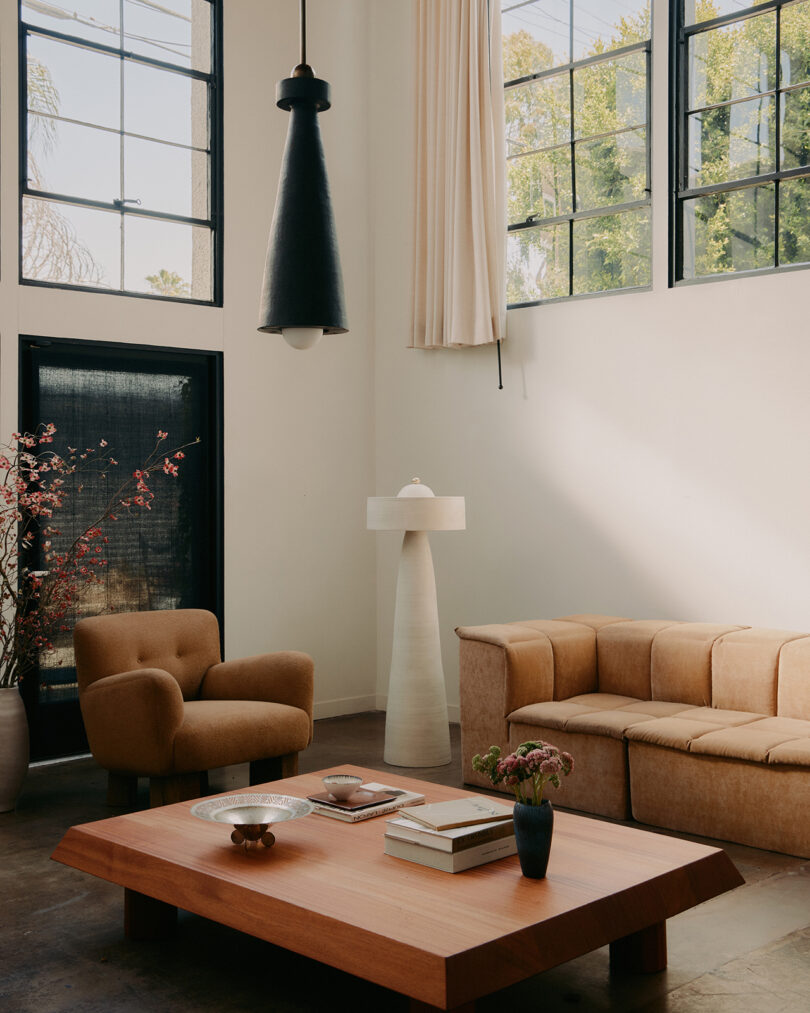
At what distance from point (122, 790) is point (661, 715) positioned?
7.30 feet

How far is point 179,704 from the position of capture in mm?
4234

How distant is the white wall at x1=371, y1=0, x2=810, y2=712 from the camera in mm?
4906

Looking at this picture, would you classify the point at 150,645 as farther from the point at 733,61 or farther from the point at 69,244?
the point at 733,61

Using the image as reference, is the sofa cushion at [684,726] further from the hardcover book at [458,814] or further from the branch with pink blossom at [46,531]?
the branch with pink blossom at [46,531]

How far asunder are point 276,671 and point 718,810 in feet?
6.23

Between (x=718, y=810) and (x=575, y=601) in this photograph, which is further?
(x=575, y=601)

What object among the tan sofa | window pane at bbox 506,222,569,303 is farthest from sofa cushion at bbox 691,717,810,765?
window pane at bbox 506,222,569,303

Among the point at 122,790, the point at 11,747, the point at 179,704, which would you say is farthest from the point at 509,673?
the point at 11,747

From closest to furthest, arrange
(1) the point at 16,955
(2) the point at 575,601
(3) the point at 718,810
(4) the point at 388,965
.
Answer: (4) the point at 388,965, (1) the point at 16,955, (3) the point at 718,810, (2) the point at 575,601

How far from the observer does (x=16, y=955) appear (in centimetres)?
305

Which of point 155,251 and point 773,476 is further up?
point 155,251

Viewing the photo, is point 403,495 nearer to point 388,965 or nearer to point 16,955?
point 16,955

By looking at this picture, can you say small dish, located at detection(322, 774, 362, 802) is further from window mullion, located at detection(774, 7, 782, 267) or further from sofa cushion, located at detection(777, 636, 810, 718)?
window mullion, located at detection(774, 7, 782, 267)

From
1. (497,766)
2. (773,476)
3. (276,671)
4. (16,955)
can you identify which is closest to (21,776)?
(276,671)
